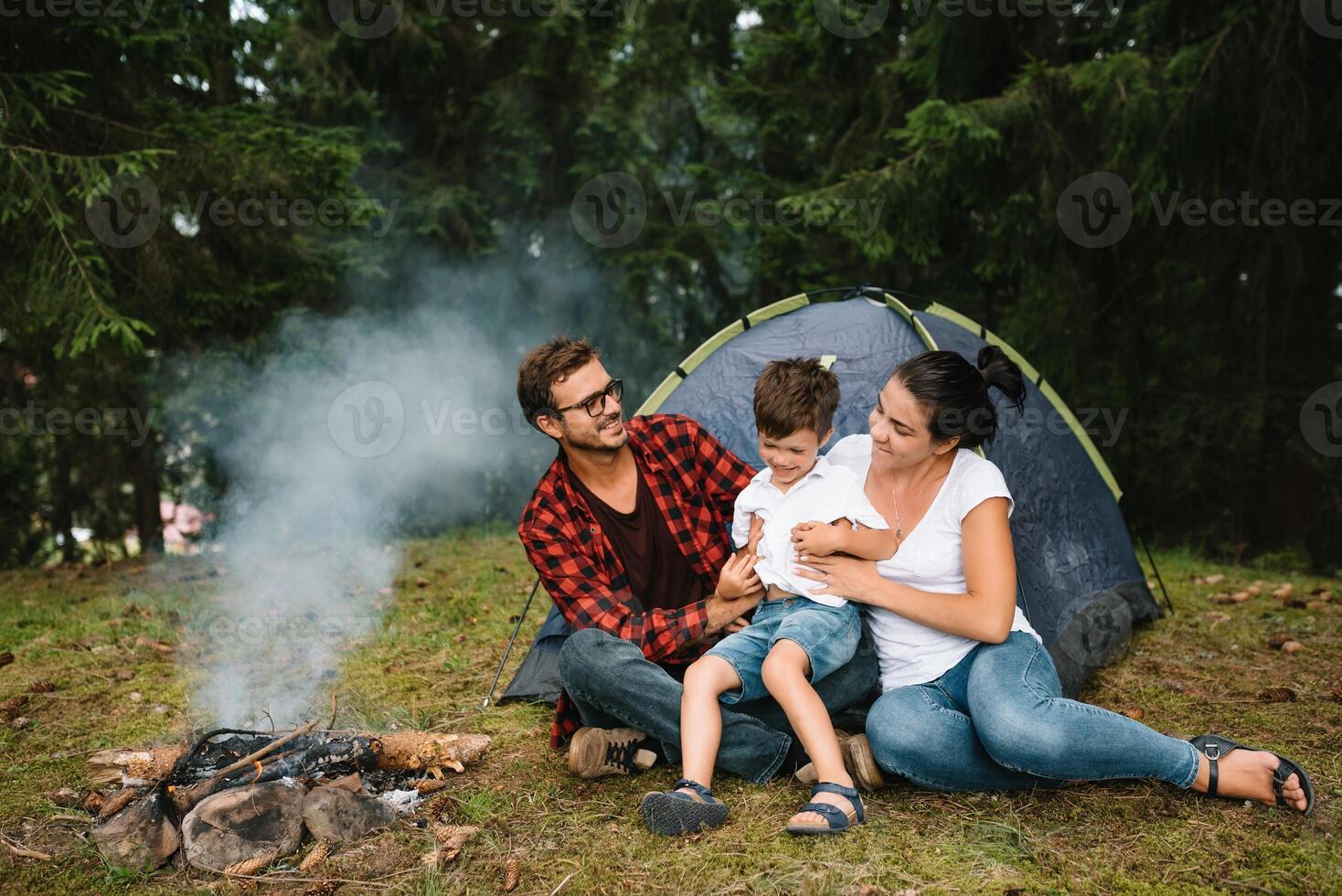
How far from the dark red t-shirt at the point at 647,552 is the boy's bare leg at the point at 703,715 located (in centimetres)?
47

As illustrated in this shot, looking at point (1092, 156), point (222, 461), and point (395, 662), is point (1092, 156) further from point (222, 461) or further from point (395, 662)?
point (222, 461)

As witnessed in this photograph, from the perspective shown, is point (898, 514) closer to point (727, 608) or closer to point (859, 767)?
point (727, 608)

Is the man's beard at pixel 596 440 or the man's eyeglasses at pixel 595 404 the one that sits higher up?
the man's eyeglasses at pixel 595 404

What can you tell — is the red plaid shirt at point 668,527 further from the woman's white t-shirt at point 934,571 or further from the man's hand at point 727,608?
the woman's white t-shirt at point 934,571

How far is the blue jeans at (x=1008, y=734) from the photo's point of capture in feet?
7.86

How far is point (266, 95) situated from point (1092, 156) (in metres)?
7.27

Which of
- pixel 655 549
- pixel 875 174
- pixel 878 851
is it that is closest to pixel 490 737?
pixel 655 549

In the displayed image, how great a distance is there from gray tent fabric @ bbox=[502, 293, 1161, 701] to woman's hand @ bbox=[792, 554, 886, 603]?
0.94 meters

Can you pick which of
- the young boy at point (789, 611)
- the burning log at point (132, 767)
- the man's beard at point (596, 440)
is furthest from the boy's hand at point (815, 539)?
the burning log at point (132, 767)

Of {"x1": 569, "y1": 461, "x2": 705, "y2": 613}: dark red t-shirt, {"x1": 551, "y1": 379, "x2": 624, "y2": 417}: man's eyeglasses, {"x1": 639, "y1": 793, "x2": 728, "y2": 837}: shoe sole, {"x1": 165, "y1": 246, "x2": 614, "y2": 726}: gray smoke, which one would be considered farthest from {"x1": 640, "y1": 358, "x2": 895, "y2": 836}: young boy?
{"x1": 165, "y1": 246, "x2": 614, "y2": 726}: gray smoke

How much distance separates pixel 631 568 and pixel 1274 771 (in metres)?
1.87

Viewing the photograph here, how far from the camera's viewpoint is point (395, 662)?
410 cm

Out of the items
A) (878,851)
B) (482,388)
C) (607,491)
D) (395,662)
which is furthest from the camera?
(482,388)

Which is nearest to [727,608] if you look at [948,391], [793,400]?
[793,400]
